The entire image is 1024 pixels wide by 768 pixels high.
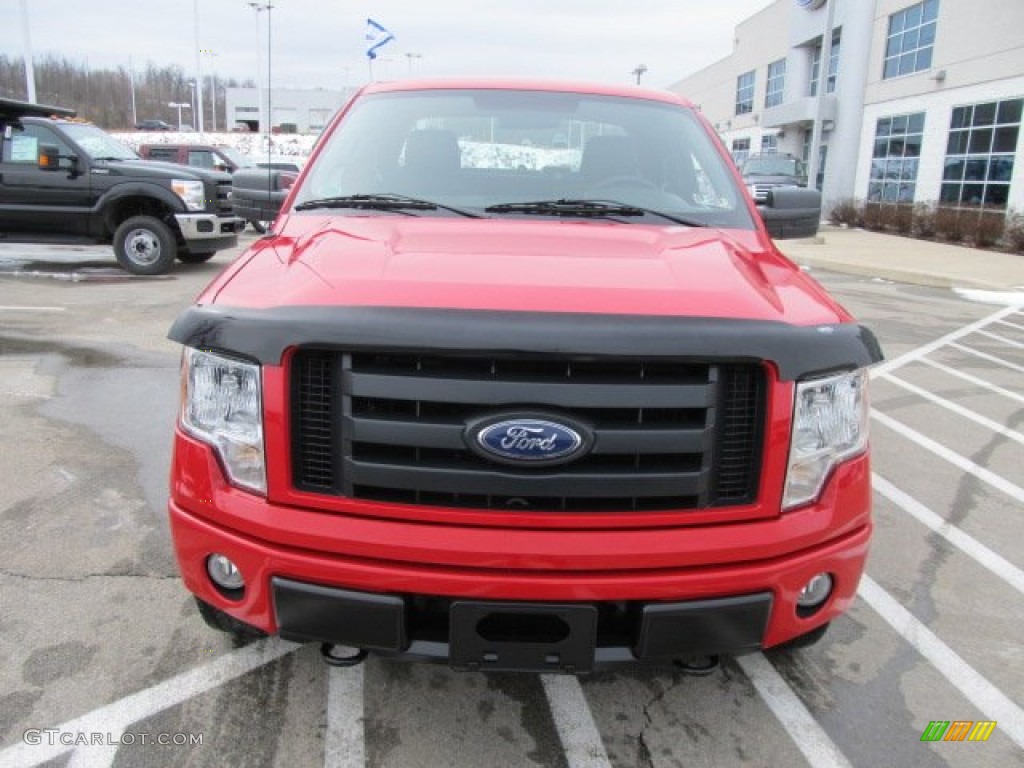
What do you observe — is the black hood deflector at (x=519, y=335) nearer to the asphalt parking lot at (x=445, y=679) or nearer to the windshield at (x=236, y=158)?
the asphalt parking lot at (x=445, y=679)

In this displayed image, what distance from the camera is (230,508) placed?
6.67ft

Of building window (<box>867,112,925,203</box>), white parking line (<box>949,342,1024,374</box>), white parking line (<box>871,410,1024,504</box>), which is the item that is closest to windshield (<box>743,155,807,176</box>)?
building window (<box>867,112,925,203</box>)

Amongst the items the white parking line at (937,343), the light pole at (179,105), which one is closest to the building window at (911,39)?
the white parking line at (937,343)

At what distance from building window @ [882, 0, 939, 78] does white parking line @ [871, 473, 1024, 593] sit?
24578mm

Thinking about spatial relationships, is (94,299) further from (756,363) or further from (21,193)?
(756,363)

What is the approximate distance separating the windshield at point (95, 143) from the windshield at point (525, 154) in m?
8.95

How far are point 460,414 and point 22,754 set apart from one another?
159cm

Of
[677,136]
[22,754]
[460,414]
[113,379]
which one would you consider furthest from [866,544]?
[113,379]

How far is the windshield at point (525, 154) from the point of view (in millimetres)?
3121

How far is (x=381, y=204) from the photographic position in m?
2.95

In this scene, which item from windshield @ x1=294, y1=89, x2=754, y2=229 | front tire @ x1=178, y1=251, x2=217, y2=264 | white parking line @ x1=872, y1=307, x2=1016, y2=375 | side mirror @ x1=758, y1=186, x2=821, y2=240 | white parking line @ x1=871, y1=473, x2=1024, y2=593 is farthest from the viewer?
front tire @ x1=178, y1=251, x2=217, y2=264

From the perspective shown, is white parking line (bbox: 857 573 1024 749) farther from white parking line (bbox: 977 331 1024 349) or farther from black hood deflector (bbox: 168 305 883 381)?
white parking line (bbox: 977 331 1024 349)

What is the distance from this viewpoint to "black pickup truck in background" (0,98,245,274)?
10.6 metres

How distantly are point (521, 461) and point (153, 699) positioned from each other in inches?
58.4
